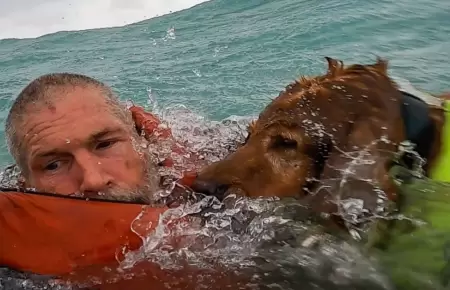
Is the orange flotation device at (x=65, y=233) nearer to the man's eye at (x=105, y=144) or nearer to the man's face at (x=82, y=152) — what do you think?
the man's face at (x=82, y=152)

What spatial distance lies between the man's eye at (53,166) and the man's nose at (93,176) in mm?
154

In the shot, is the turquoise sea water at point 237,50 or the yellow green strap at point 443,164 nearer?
the yellow green strap at point 443,164

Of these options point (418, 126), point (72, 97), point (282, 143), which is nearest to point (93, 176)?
point (72, 97)

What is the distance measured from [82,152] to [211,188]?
32.1 inches

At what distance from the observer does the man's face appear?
12.1 feet

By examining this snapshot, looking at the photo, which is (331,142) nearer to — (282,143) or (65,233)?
(282,143)

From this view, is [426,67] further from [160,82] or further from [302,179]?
[302,179]

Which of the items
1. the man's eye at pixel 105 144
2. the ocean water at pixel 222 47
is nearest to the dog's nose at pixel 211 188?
the man's eye at pixel 105 144

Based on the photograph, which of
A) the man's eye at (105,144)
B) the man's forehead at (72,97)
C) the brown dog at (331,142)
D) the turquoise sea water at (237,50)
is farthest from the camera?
the turquoise sea water at (237,50)

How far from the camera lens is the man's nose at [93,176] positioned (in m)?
3.60

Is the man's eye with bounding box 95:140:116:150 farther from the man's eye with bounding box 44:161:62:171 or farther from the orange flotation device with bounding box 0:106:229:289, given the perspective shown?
the orange flotation device with bounding box 0:106:229:289

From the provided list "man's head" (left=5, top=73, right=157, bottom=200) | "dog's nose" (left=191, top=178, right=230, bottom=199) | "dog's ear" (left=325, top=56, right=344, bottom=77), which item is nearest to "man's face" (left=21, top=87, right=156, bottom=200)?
"man's head" (left=5, top=73, right=157, bottom=200)

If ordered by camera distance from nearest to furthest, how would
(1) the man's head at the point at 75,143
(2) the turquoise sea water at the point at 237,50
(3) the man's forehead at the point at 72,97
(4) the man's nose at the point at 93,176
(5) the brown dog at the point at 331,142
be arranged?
(5) the brown dog at the point at 331,142 < (4) the man's nose at the point at 93,176 < (1) the man's head at the point at 75,143 < (3) the man's forehead at the point at 72,97 < (2) the turquoise sea water at the point at 237,50

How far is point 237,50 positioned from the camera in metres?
10.5
